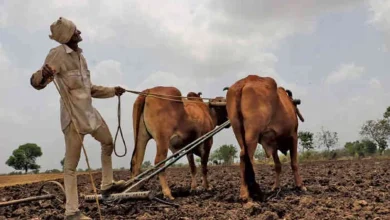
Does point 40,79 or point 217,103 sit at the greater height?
point 217,103

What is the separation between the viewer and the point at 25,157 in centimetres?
4997

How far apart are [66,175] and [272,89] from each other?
12.3ft

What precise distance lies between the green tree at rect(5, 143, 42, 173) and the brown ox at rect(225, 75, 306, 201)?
141 feet

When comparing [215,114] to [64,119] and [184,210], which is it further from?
[64,119]

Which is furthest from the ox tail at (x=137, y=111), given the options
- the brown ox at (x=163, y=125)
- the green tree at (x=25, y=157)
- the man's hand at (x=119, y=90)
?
the green tree at (x=25, y=157)

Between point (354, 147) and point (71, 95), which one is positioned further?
point (354, 147)

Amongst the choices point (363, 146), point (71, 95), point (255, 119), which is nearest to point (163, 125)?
point (255, 119)

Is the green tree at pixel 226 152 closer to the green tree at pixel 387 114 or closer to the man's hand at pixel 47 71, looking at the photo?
the green tree at pixel 387 114

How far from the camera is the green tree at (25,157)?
161 feet

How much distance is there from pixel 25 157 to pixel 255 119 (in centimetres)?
4559

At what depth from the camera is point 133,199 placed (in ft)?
23.2

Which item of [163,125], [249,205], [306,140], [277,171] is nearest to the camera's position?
[249,205]

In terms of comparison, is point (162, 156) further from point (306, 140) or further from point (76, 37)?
point (306, 140)

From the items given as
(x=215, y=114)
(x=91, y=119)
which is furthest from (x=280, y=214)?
(x=215, y=114)
